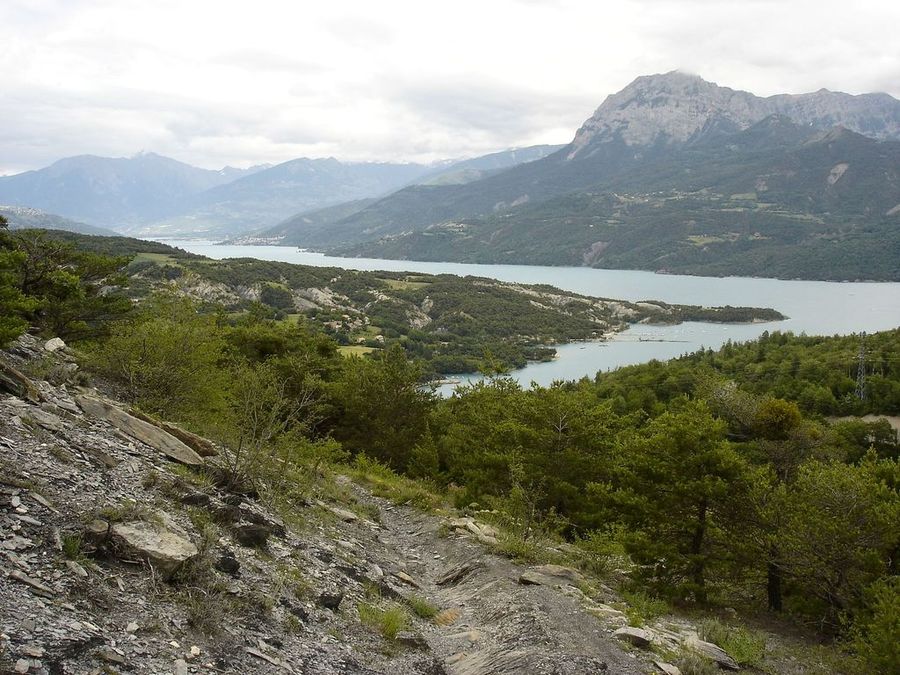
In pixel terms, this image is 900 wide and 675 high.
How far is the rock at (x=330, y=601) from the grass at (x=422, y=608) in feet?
6.39

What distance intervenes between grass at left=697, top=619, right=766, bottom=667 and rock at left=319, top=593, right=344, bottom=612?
698cm

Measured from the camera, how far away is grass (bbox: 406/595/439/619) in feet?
37.1

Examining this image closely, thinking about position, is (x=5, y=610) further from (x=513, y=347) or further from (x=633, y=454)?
(x=513, y=347)

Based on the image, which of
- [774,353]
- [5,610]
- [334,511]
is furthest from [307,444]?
[774,353]

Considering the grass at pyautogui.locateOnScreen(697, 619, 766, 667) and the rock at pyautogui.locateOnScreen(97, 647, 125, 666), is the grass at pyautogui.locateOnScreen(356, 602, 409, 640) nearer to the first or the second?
the rock at pyautogui.locateOnScreen(97, 647, 125, 666)

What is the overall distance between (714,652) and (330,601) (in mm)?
6820

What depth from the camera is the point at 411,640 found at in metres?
9.75

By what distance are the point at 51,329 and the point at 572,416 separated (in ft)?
64.7

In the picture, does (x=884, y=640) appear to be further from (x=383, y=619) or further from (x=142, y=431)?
(x=142, y=431)

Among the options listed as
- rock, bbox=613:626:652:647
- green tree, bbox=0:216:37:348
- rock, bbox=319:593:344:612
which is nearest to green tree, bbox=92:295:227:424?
green tree, bbox=0:216:37:348

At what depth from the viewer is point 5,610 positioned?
5.82 m

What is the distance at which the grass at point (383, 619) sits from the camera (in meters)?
9.61

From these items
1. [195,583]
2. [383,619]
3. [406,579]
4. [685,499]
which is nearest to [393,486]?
[406,579]

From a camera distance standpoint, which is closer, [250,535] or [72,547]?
[72,547]
